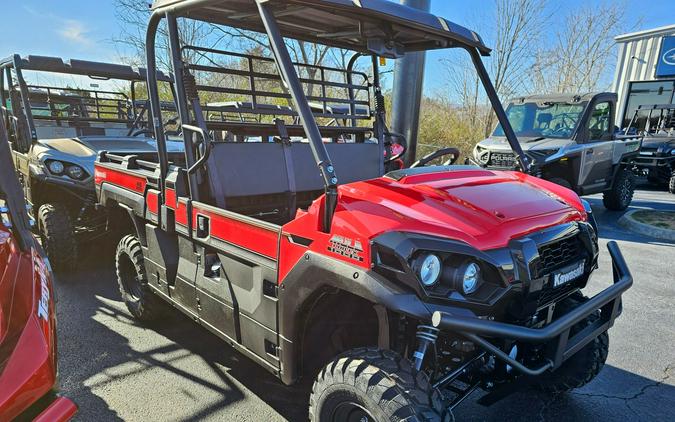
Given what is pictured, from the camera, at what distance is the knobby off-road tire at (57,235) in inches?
177

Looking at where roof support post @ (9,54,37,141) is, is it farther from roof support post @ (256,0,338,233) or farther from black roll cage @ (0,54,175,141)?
roof support post @ (256,0,338,233)

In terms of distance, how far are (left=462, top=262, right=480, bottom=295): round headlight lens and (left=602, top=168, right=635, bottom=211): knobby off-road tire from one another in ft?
26.6

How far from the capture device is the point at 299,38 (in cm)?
Answer: 312

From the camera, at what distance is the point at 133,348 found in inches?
126

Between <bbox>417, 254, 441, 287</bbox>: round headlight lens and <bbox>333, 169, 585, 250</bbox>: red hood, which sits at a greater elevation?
<bbox>333, 169, 585, 250</bbox>: red hood

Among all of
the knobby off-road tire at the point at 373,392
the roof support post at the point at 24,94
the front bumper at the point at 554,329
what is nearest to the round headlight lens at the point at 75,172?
the roof support post at the point at 24,94

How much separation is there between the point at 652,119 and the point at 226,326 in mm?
14750

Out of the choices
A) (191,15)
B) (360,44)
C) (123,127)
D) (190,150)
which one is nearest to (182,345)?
(190,150)

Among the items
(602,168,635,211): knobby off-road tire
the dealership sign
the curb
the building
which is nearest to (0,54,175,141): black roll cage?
the curb

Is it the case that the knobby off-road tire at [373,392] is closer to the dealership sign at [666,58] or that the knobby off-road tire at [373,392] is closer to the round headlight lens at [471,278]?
the round headlight lens at [471,278]

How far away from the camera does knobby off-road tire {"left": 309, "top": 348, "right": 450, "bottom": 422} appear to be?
1.56m

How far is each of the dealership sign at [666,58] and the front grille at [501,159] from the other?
12.8 m

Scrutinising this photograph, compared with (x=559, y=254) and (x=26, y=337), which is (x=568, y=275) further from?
(x=26, y=337)

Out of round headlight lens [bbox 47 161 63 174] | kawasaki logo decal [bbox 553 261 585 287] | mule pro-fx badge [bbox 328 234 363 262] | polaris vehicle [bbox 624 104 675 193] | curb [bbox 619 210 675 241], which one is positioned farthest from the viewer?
polaris vehicle [bbox 624 104 675 193]
